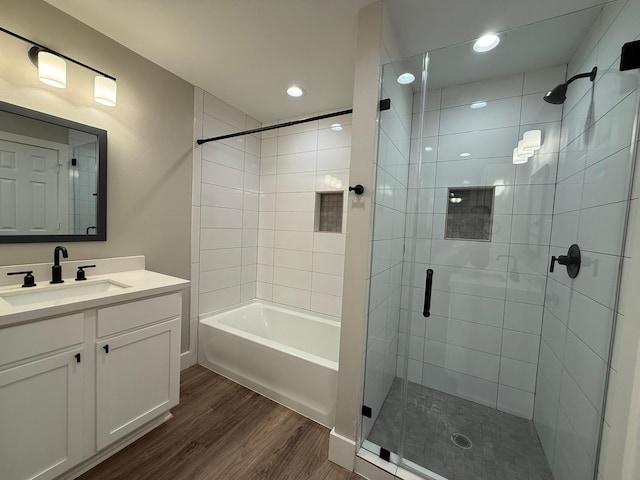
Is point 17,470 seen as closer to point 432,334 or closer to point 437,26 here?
point 432,334

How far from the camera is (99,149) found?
1.63 m

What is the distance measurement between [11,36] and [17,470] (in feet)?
6.73

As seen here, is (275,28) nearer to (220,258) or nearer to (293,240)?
(293,240)

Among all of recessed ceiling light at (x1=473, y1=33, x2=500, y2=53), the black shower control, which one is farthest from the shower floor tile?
recessed ceiling light at (x1=473, y1=33, x2=500, y2=53)

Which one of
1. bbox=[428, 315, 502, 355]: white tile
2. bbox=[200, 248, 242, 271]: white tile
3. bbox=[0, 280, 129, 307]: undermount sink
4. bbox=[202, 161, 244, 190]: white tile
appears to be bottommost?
bbox=[428, 315, 502, 355]: white tile

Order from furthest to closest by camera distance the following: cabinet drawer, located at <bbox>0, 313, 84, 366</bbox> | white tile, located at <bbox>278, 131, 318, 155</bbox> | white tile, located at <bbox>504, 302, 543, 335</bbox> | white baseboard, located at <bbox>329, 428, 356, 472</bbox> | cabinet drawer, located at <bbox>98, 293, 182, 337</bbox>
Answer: white tile, located at <bbox>278, 131, 318, 155</bbox>
white tile, located at <bbox>504, 302, 543, 335</bbox>
white baseboard, located at <bbox>329, 428, 356, 472</bbox>
cabinet drawer, located at <bbox>98, 293, 182, 337</bbox>
cabinet drawer, located at <bbox>0, 313, 84, 366</bbox>

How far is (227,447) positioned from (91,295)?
1163 mm

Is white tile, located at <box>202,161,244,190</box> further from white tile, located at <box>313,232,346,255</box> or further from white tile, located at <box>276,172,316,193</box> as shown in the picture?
white tile, located at <box>313,232,346,255</box>

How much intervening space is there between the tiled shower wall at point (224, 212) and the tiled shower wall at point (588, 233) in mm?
2618

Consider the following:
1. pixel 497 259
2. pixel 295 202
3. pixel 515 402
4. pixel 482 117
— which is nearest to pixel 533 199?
pixel 497 259

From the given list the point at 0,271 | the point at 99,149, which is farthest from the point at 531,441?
the point at 99,149

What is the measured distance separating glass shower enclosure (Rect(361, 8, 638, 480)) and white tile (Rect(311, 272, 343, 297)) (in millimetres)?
700

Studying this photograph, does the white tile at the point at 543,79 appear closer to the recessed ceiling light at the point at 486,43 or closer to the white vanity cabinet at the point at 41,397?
the recessed ceiling light at the point at 486,43

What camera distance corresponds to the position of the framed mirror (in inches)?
52.5
